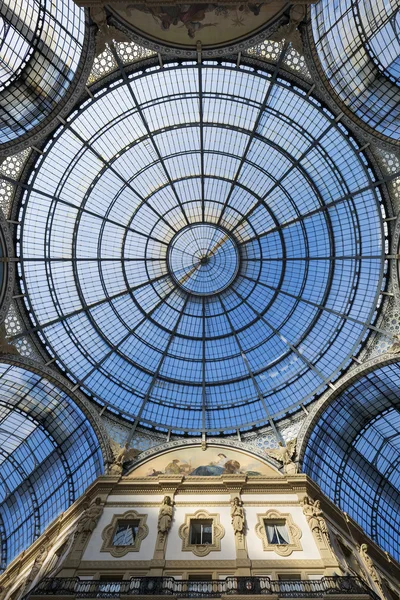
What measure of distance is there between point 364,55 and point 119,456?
28037mm

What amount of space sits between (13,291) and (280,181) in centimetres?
1979

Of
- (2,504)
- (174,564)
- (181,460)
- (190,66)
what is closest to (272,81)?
(190,66)

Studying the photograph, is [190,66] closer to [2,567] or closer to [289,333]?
[289,333]

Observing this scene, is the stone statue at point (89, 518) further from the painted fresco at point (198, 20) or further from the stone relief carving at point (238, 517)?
the painted fresco at point (198, 20)

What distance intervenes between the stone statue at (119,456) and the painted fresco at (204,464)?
103cm

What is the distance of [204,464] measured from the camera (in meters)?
27.8

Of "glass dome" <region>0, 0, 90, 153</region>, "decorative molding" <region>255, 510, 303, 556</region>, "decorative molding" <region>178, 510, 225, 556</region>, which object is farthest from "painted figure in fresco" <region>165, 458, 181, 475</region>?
"glass dome" <region>0, 0, 90, 153</region>

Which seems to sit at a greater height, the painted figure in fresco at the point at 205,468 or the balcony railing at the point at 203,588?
the painted figure in fresco at the point at 205,468

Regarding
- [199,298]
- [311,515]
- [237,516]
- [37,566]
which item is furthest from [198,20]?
[37,566]

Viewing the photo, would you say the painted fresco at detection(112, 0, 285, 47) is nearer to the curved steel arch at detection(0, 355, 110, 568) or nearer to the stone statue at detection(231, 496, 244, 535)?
the curved steel arch at detection(0, 355, 110, 568)

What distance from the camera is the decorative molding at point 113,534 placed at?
68.7ft

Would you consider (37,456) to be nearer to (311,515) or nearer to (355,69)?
(311,515)

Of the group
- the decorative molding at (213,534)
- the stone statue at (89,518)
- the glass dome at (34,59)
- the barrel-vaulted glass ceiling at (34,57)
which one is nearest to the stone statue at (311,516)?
the decorative molding at (213,534)

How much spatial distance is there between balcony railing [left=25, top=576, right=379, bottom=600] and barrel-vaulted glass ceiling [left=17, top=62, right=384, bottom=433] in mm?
13412
